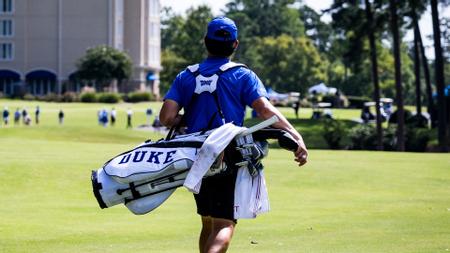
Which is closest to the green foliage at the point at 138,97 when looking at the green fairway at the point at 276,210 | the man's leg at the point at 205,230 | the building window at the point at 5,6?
the building window at the point at 5,6

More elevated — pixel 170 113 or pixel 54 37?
pixel 54 37

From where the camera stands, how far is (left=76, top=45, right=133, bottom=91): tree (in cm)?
11812

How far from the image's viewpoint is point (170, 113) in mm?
8852

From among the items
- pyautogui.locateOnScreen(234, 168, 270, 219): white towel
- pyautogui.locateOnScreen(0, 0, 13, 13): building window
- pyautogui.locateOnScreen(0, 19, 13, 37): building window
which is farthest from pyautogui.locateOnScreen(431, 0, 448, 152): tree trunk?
pyautogui.locateOnScreen(0, 0, 13, 13): building window

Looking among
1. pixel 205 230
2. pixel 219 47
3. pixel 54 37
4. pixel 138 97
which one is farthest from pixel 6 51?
pixel 219 47

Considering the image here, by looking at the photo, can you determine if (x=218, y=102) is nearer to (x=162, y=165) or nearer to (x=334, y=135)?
(x=162, y=165)

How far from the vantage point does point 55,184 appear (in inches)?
829

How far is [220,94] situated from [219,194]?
2.43 feet

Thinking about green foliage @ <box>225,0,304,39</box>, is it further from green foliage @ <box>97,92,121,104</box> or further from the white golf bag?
the white golf bag

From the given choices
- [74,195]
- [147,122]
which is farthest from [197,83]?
[147,122]

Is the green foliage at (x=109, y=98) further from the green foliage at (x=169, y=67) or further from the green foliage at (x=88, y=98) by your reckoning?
the green foliage at (x=169, y=67)

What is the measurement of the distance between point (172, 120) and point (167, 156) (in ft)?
1.63

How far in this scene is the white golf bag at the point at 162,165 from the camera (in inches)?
333

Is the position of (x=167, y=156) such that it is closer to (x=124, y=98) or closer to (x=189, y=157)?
(x=189, y=157)
